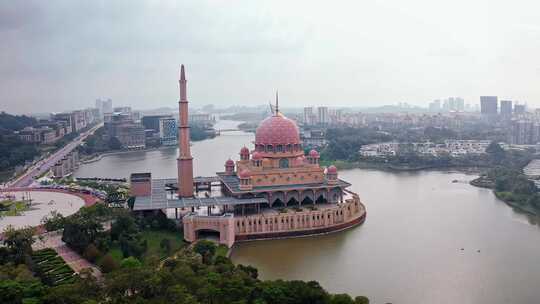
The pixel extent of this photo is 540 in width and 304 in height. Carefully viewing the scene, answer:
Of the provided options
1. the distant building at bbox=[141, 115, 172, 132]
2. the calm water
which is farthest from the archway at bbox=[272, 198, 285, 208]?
the distant building at bbox=[141, 115, 172, 132]

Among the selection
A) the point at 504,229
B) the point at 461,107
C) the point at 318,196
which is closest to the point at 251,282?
the point at 318,196

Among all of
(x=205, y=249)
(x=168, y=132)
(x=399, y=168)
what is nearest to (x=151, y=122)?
(x=168, y=132)

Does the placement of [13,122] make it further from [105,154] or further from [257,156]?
[257,156]

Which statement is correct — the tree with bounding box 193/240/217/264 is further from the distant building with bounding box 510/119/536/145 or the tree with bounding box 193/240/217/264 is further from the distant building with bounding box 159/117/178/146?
the distant building with bounding box 159/117/178/146

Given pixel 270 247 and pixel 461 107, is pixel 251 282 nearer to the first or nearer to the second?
pixel 270 247

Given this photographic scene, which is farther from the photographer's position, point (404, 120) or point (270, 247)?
point (404, 120)

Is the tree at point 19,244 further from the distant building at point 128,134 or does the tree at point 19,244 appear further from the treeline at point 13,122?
the treeline at point 13,122

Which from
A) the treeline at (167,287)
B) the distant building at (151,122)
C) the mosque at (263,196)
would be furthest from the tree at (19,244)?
the distant building at (151,122)
